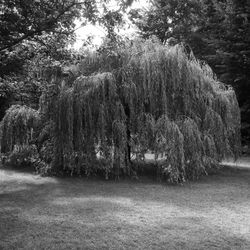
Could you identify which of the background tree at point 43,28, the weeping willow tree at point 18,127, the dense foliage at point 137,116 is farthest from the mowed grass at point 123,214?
the background tree at point 43,28

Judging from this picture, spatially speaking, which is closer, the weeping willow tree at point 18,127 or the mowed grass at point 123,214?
the mowed grass at point 123,214

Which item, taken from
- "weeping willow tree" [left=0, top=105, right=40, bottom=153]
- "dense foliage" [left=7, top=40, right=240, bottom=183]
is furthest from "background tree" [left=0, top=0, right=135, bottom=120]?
"weeping willow tree" [left=0, top=105, right=40, bottom=153]

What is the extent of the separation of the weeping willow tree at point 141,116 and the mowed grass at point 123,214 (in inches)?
26.8

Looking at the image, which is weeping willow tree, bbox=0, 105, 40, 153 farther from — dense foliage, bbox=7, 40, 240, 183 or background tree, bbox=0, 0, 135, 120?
background tree, bbox=0, 0, 135, 120

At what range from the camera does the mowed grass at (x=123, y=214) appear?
4766 millimetres

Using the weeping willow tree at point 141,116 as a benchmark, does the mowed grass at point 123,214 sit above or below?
below

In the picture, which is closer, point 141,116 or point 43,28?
point 43,28

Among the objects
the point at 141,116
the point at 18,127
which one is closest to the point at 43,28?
the point at 141,116

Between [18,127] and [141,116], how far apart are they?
411 centimetres

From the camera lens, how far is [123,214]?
6.15 m

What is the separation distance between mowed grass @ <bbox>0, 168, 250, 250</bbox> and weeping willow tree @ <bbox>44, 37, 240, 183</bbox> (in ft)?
2.23

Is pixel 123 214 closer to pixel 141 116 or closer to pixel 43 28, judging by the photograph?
pixel 43 28

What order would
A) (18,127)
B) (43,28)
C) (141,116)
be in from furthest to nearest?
1. (18,127)
2. (141,116)
3. (43,28)

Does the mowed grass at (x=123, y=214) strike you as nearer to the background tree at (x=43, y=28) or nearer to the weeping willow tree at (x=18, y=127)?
the weeping willow tree at (x=18, y=127)
